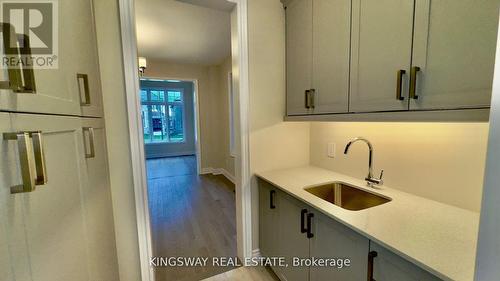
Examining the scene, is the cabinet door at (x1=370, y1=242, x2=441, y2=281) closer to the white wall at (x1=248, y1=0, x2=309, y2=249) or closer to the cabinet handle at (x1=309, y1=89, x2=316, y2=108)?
the cabinet handle at (x1=309, y1=89, x2=316, y2=108)

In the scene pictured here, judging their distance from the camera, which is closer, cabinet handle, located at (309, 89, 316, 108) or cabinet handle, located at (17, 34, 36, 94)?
cabinet handle, located at (17, 34, 36, 94)

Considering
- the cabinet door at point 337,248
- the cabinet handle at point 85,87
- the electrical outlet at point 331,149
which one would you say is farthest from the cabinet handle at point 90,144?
the electrical outlet at point 331,149

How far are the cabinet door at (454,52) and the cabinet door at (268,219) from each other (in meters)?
1.12

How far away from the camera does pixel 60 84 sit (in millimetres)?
761

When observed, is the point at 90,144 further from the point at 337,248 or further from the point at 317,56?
the point at 317,56

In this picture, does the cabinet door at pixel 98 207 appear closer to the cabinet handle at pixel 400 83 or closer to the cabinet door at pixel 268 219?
the cabinet door at pixel 268 219

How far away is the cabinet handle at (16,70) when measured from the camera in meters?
0.48

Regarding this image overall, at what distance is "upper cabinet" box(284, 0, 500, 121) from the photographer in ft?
2.57

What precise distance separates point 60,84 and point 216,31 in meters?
2.63

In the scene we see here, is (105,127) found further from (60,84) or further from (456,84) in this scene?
(456,84)

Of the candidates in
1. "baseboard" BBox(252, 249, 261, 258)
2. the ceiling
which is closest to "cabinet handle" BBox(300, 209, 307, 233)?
"baseboard" BBox(252, 249, 261, 258)

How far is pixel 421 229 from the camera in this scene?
93cm

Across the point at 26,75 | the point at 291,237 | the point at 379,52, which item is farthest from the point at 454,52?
the point at 26,75

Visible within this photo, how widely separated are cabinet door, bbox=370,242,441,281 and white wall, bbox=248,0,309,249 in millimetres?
1115
